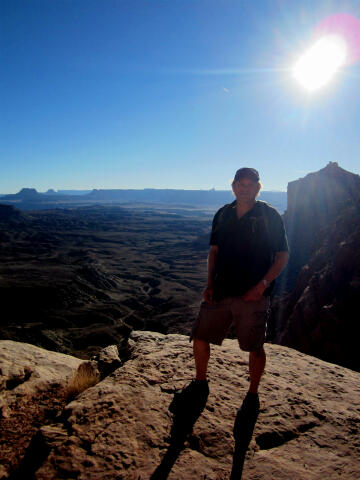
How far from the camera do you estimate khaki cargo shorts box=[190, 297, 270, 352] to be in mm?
2471

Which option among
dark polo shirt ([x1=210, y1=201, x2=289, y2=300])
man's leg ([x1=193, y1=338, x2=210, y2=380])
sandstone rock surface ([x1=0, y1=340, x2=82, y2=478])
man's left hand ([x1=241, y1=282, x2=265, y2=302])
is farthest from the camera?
man's leg ([x1=193, y1=338, x2=210, y2=380])

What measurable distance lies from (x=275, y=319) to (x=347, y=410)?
708 inches

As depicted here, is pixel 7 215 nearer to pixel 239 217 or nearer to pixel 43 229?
pixel 43 229

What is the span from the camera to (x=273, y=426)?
242 cm

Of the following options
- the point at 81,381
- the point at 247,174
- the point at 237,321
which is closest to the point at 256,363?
the point at 237,321

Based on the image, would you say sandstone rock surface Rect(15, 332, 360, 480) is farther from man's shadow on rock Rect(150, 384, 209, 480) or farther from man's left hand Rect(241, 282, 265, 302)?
man's left hand Rect(241, 282, 265, 302)

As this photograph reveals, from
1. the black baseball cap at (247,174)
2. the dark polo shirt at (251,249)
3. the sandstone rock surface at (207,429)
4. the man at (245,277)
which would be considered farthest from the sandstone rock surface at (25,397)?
the black baseball cap at (247,174)

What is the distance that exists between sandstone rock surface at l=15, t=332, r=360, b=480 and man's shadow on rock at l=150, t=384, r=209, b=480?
34 mm

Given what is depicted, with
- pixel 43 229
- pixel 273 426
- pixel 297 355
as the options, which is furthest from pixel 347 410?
pixel 43 229

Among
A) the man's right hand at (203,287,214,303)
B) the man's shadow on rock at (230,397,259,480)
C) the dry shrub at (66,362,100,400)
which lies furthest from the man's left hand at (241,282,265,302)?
the dry shrub at (66,362,100,400)

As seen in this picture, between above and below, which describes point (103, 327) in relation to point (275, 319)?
below

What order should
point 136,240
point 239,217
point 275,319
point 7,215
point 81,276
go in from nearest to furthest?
point 239,217
point 275,319
point 81,276
point 136,240
point 7,215

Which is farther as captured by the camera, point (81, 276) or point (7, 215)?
point (7, 215)

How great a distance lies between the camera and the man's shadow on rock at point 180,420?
1.93 metres
